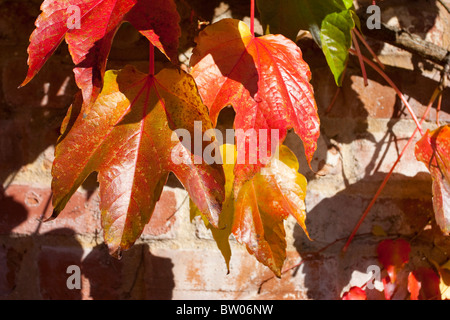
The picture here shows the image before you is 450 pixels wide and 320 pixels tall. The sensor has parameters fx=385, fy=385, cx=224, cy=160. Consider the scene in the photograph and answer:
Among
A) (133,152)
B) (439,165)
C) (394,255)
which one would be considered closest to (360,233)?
(394,255)

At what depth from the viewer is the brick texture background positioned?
605 millimetres

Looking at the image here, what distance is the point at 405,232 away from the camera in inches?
24.5

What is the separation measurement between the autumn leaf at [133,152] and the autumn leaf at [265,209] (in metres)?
0.08

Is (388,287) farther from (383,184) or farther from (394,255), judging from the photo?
(383,184)

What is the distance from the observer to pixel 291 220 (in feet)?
2.02

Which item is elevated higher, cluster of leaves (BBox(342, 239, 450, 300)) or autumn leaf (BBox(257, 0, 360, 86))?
autumn leaf (BBox(257, 0, 360, 86))

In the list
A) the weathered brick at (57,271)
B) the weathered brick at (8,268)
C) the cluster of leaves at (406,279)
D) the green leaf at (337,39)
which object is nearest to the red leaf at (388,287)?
the cluster of leaves at (406,279)

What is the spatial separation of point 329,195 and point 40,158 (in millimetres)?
460

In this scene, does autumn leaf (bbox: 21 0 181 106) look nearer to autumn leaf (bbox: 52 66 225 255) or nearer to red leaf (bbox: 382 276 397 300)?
autumn leaf (bbox: 52 66 225 255)

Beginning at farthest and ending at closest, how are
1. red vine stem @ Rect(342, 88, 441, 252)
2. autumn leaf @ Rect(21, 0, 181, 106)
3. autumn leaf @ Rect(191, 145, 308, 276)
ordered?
red vine stem @ Rect(342, 88, 441, 252), autumn leaf @ Rect(191, 145, 308, 276), autumn leaf @ Rect(21, 0, 181, 106)

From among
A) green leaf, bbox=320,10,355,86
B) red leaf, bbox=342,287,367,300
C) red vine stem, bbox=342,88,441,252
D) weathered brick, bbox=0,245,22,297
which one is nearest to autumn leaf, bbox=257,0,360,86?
green leaf, bbox=320,10,355,86

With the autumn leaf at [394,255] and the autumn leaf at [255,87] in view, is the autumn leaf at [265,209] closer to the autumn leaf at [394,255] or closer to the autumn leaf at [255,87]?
the autumn leaf at [255,87]

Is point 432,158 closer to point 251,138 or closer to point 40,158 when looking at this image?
point 251,138

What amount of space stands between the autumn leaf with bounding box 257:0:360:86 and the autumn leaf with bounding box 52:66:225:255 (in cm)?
13
